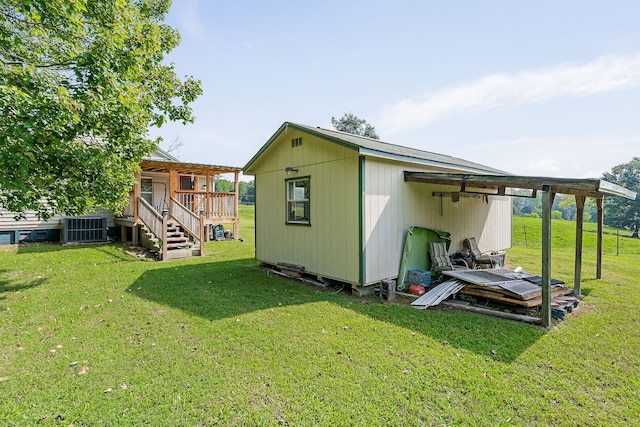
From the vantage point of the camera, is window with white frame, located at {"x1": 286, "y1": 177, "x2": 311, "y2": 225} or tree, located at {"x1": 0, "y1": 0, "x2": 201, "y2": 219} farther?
window with white frame, located at {"x1": 286, "y1": 177, "x2": 311, "y2": 225}

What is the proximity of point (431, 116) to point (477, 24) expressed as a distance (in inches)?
203

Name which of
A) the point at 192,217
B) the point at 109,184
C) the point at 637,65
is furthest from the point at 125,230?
the point at 637,65

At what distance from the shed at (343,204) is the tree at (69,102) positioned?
326 centimetres

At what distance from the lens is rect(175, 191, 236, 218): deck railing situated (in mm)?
13328

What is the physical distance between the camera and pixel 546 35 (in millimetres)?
7414

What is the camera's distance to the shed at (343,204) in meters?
6.40

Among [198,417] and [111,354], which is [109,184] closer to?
[111,354]

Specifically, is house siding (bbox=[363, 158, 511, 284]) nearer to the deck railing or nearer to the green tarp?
the green tarp

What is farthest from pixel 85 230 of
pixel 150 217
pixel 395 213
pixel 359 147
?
pixel 395 213

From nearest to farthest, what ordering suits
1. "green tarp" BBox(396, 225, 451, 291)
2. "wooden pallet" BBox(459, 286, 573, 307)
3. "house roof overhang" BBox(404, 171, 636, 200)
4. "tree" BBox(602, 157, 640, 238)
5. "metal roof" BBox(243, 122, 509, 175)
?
"house roof overhang" BBox(404, 171, 636, 200) < "wooden pallet" BBox(459, 286, 573, 307) < "metal roof" BBox(243, 122, 509, 175) < "green tarp" BBox(396, 225, 451, 291) < "tree" BBox(602, 157, 640, 238)

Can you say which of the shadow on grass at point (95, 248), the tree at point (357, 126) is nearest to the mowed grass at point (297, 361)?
the shadow on grass at point (95, 248)

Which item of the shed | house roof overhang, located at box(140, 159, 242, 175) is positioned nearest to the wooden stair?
house roof overhang, located at box(140, 159, 242, 175)

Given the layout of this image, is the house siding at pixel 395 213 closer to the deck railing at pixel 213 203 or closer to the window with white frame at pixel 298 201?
the window with white frame at pixel 298 201

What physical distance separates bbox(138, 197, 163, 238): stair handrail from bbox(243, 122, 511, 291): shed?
3812 mm
